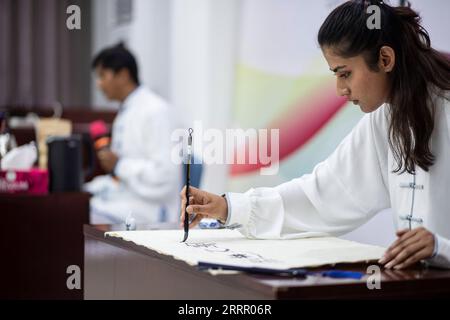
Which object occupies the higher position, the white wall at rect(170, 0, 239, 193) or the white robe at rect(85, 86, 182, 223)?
the white wall at rect(170, 0, 239, 193)

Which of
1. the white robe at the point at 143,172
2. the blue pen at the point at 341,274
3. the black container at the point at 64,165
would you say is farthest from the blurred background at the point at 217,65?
the blue pen at the point at 341,274

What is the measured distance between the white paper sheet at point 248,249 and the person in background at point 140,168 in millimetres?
1871

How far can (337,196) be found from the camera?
5.70 ft

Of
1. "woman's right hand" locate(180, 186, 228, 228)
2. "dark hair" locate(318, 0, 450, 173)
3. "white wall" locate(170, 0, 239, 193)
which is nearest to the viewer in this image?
"dark hair" locate(318, 0, 450, 173)

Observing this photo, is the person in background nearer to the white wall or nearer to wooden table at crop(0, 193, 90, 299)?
the white wall

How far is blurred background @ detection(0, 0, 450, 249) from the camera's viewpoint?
2.65 metres

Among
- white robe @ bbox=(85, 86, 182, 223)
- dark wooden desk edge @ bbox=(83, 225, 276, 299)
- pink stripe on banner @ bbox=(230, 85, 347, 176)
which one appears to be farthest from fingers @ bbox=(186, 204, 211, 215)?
white robe @ bbox=(85, 86, 182, 223)

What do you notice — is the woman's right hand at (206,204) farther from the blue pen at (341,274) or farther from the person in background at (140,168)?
the person in background at (140,168)

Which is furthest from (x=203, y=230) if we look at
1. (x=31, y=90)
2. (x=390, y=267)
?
(x=31, y=90)

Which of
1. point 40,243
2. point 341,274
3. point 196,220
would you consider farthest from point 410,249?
point 40,243

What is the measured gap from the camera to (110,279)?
1.67 m

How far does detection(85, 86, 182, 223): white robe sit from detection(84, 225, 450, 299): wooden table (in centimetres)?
179

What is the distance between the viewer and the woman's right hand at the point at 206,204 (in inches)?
64.3

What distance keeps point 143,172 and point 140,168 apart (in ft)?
0.08
